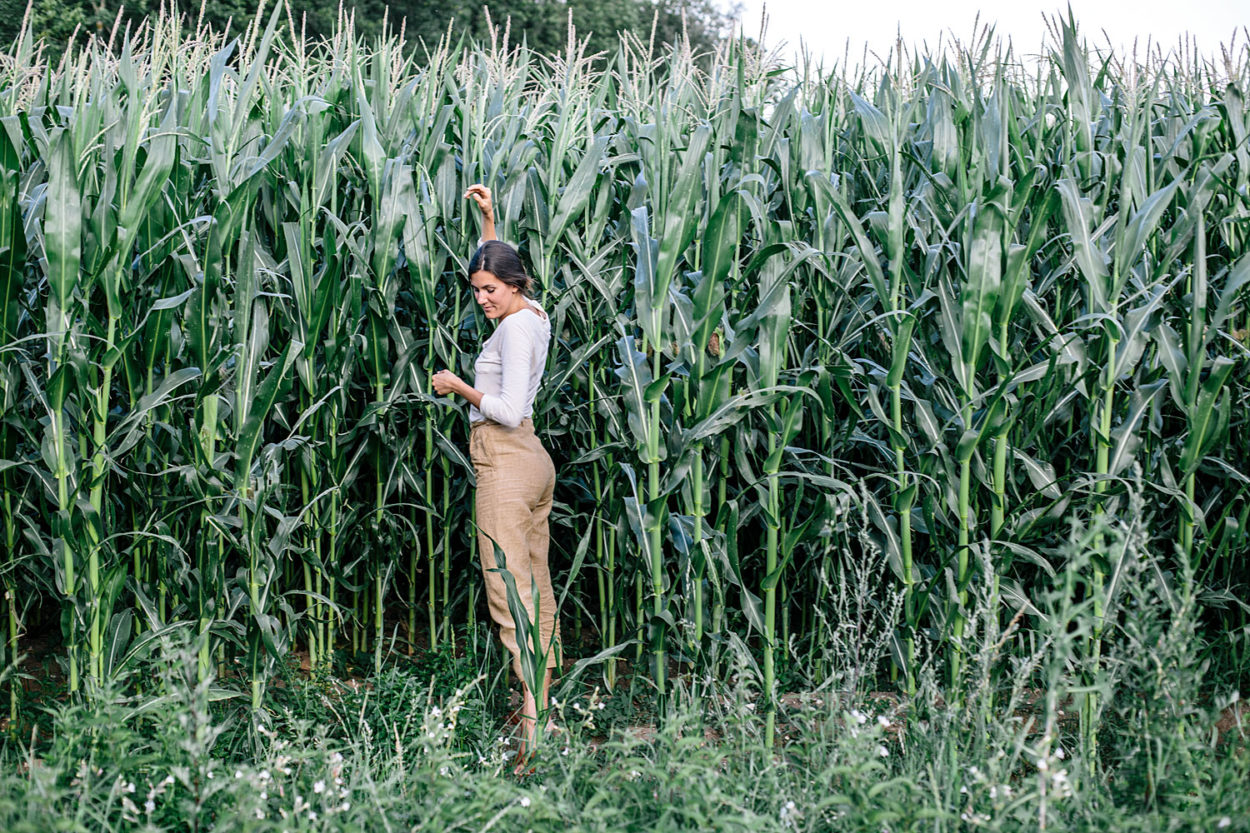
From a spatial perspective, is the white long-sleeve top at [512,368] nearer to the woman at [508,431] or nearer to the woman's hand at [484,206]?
the woman at [508,431]

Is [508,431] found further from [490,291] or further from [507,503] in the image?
[490,291]

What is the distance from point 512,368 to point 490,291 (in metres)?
0.29

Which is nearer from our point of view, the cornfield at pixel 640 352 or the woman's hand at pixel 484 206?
the cornfield at pixel 640 352

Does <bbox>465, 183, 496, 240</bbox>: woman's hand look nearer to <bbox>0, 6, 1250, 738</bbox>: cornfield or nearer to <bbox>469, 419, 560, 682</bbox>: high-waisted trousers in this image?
<bbox>0, 6, 1250, 738</bbox>: cornfield

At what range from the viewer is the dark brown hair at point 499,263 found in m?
3.40

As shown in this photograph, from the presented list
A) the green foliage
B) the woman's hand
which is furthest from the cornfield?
the green foliage

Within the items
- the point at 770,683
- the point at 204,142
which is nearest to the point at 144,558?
the point at 204,142

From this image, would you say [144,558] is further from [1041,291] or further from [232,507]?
[1041,291]

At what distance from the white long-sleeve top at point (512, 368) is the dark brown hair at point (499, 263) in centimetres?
13

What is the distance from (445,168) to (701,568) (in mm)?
Result: 1916

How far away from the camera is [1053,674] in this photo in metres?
2.15

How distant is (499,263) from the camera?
3.40 meters

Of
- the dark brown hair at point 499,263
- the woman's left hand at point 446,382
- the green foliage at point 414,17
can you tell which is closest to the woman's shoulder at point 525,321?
the dark brown hair at point 499,263

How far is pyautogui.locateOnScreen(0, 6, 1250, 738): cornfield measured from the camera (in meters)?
3.22
